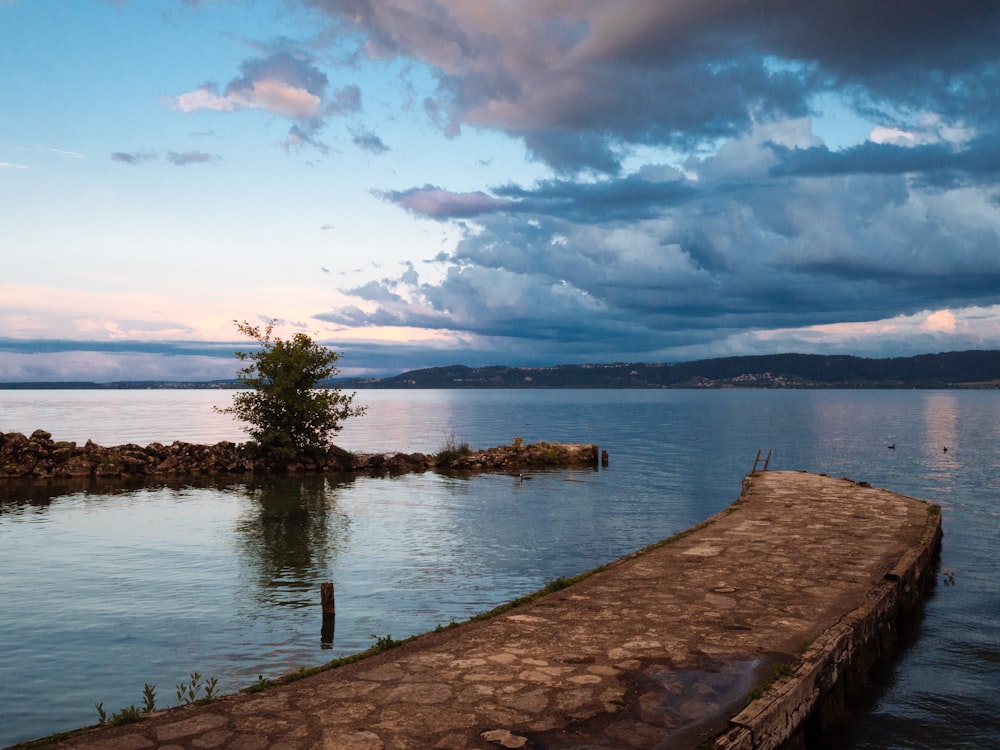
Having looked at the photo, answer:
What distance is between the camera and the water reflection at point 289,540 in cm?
1895

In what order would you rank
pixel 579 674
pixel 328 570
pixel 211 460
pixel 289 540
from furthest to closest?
pixel 211 460 → pixel 289 540 → pixel 328 570 → pixel 579 674

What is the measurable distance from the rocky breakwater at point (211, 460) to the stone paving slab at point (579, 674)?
33367mm

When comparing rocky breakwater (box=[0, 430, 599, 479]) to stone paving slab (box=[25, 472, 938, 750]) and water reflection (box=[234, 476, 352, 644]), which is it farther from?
stone paving slab (box=[25, 472, 938, 750])

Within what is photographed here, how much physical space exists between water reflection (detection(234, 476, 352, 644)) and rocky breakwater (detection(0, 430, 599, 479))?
5247mm

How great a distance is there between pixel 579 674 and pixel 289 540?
18628 millimetres

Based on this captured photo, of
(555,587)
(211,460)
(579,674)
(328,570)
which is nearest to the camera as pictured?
(579,674)

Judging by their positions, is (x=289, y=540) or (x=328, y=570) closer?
(x=328, y=570)

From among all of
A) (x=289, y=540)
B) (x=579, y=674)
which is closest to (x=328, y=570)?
(x=289, y=540)

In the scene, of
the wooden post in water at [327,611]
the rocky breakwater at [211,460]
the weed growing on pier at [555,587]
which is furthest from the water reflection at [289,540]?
the weed growing on pier at [555,587]

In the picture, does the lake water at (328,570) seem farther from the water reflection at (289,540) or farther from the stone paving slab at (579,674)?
the stone paving slab at (579,674)

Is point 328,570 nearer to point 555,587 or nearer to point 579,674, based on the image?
point 555,587

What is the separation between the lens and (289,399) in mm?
44438

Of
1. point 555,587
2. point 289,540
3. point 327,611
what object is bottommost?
point 289,540

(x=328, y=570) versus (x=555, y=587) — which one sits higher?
(x=555, y=587)
